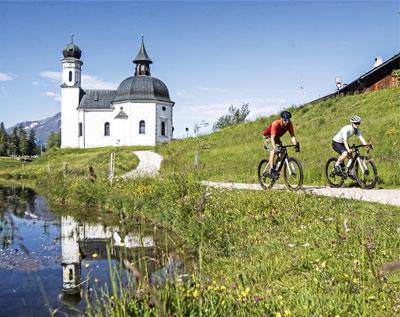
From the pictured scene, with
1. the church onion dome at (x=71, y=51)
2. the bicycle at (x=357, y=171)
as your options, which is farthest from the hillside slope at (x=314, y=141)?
the church onion dome at (x=71, y=51)

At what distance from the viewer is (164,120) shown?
6544 cm

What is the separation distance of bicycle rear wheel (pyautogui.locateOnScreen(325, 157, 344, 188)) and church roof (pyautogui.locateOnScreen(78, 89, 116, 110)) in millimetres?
56626

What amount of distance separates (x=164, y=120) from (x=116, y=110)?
751 cm

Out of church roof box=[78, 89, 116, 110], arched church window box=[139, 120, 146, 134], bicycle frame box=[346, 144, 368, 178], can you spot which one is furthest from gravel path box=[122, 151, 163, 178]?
church roof box=[78, 89, 116, 110]

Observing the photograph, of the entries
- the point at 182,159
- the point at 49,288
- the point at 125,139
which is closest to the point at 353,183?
the point at 49,288

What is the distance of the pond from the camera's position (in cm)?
506

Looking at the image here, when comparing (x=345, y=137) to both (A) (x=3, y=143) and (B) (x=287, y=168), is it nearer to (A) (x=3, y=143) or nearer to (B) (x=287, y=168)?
(B) (x=287, y=168)

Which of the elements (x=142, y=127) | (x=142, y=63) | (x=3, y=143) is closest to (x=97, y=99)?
(x=142, y=63)

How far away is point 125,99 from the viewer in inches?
2494

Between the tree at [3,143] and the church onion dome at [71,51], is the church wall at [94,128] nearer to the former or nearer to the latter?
the church onion dome at [71,51]

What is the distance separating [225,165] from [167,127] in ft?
149

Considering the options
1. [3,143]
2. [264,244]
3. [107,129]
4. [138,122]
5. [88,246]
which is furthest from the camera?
[3,143]

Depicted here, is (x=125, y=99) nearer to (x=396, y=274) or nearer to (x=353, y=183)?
(x=353, y=183)

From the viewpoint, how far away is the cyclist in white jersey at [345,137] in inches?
460
